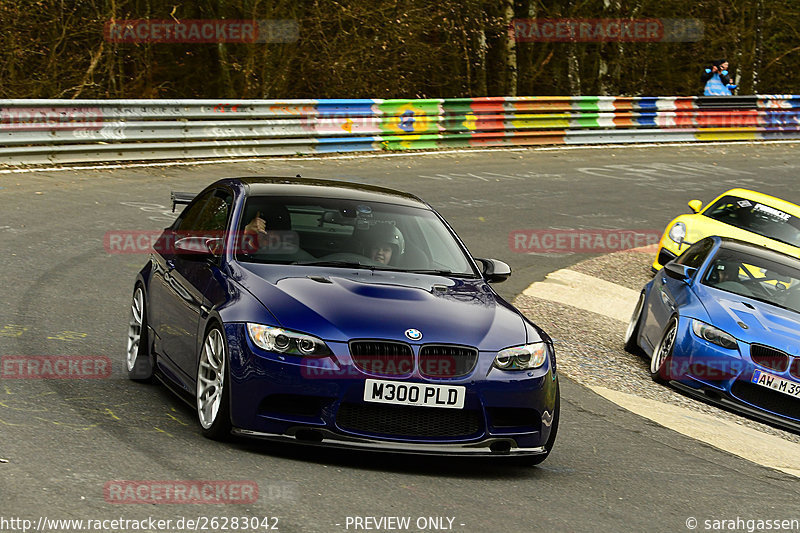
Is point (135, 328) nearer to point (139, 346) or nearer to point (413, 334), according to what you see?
point (139, 346)

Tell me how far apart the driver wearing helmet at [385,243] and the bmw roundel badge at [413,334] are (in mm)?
1251

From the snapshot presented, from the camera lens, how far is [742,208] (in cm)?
1575

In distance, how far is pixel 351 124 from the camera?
23.5 m

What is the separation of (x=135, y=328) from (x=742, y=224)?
31.7 ft

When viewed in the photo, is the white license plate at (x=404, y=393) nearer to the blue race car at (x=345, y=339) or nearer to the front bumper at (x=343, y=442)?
the blue race car at (x=345, y=339)

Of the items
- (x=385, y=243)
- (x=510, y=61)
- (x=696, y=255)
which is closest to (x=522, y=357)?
(x=385, y=243)

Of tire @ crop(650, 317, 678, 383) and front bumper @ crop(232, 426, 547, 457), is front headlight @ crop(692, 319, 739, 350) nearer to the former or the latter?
tire @ crop(650, 317, 678, 383)

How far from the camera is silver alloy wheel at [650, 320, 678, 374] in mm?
10241

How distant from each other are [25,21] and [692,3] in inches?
838

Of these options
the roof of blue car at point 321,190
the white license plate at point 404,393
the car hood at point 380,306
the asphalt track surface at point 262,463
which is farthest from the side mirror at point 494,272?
the white license plate at point 404,393

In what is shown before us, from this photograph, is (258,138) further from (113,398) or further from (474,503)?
(474,503)

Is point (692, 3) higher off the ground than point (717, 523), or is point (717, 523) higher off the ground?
point (692, 3)

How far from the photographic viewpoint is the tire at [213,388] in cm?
623

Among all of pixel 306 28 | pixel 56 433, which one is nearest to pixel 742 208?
pixel 56 433
